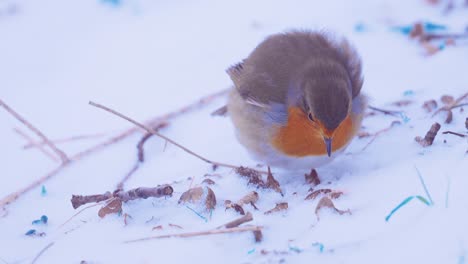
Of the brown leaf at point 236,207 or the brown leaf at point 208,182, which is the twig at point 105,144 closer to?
the brown leaf at point 208,182

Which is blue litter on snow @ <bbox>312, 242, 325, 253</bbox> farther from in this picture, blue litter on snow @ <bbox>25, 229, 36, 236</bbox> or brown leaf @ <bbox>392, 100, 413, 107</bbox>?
brown leaf @ <bbox>392, 100, 413, 107</bbox>

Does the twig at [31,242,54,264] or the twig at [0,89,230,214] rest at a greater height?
the twig at [0,89,230,214]

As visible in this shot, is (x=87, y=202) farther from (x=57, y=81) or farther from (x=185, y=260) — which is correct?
(x=57, y=81)

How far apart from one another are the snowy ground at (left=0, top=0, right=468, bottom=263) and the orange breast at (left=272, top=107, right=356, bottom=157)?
0.18 m

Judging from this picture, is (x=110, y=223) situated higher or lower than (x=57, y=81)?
lower

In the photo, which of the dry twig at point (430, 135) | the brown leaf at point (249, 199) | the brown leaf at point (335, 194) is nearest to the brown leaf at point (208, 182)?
the brown leaf at point (249, 199)

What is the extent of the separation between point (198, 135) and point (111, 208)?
125 cm

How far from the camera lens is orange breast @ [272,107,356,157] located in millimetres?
3135

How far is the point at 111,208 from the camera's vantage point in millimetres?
2963

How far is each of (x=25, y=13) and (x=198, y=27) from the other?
160 centimetres

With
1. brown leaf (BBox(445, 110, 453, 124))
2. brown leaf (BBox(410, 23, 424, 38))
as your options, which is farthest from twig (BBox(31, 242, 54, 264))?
brown leaf (BBox(410, 23, 424, 38))

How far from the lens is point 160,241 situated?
8.55ft

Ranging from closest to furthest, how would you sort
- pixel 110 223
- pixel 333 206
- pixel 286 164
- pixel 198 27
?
pixel 333 206 < pixel 110 223 < pixel 286 164 < pixel 198 27

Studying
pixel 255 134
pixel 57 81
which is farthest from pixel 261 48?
pixel 57 81
